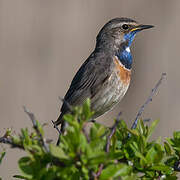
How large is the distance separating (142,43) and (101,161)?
6020 mm

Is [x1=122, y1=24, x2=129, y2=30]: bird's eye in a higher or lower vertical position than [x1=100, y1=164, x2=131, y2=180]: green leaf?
higher

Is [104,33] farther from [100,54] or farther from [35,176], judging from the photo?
[35,176]

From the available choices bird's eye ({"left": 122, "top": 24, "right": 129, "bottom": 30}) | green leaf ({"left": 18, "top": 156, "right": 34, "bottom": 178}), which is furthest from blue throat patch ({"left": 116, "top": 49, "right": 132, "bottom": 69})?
green leaf ({"left": 18, "top": 156, "right": 34, "bottom": 178})

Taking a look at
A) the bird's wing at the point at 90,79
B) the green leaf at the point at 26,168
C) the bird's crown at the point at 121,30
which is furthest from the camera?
the bird's crown at the point at 121,30

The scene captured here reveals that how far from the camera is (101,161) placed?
2.05m

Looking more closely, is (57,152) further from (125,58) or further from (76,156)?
(125,58)

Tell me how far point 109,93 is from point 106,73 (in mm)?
241

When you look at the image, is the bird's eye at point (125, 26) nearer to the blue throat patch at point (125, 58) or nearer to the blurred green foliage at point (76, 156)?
the blue throat patch at point (125, 58)

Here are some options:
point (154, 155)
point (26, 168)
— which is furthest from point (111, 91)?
point (26, 168)

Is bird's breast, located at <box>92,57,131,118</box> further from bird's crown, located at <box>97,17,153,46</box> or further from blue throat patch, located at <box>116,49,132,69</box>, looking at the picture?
bird's crown, located at <box>97,17,153,46</box>

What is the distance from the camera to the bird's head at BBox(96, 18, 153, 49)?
5.48 m

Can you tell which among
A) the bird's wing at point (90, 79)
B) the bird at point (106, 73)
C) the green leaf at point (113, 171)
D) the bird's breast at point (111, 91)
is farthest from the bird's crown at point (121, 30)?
the green leaf at point (113, 171)

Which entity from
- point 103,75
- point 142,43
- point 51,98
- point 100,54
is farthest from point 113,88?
point 142,43

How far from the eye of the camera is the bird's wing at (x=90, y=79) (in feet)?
16.8
